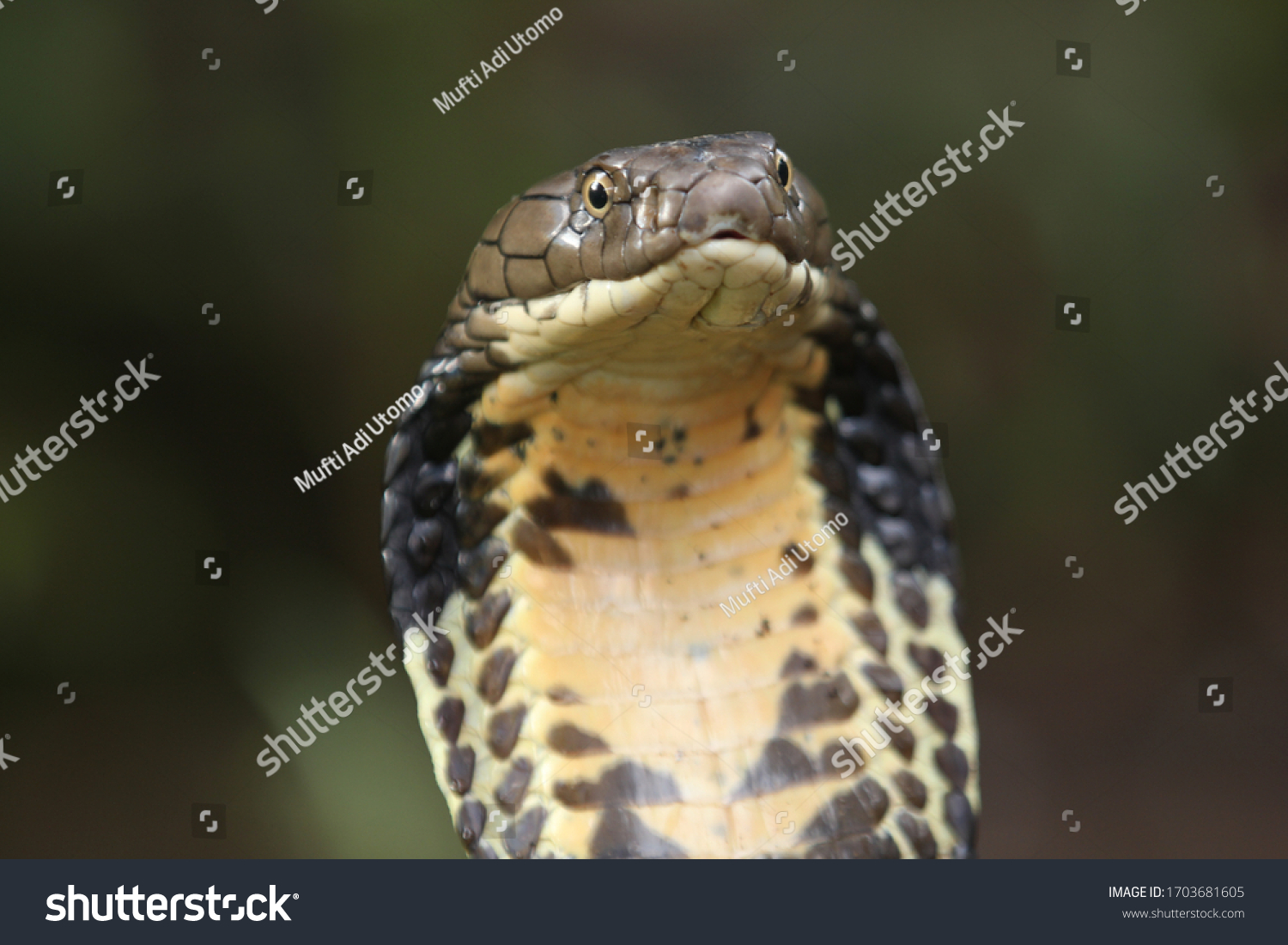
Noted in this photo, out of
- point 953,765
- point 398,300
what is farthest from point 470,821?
point 398,300

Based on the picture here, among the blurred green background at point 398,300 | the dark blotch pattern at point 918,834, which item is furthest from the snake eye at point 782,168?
the blurred green background at point 398,300

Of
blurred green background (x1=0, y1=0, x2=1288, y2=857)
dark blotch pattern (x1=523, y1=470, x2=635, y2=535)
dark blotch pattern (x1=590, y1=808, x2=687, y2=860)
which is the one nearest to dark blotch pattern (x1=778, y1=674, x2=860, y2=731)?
dark blotch pattern (x1=590, y1=808, x2=687, y2=860)

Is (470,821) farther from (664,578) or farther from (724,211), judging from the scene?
(724,211)

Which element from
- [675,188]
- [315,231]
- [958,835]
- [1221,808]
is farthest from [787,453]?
[1221,808]

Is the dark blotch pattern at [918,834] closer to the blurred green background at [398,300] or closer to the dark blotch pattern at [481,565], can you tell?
the dark blotch pattern at [481,565]

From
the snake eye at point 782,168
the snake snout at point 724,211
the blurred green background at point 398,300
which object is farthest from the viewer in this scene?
the blurred green background at point 398,300

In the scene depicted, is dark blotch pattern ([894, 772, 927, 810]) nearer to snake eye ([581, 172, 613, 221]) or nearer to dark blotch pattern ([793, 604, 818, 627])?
dark blotch pattern ([793, 604, 818, 627])

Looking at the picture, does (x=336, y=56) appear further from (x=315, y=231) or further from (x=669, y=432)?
(x=669, y=432)

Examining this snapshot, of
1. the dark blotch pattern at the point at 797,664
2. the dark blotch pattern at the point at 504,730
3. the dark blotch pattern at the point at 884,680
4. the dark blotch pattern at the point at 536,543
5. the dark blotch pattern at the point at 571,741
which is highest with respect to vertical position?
the dark blotch pattern at the point at 536,543
